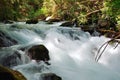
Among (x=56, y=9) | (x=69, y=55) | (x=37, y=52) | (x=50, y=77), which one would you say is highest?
(x=37, y=52)

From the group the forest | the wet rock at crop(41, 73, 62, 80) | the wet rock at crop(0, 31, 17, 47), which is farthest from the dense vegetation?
the wet rock at crop(0, 31, 17, 47)

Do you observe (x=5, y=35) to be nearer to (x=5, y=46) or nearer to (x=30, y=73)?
(x=5, y=46)

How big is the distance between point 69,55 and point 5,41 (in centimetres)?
271

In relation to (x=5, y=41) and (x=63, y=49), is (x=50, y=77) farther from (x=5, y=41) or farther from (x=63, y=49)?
(x=63, y=49)

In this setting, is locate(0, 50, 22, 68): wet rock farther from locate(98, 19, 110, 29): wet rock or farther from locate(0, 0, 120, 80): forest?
locate(98, 19, 110, 29): wet rock

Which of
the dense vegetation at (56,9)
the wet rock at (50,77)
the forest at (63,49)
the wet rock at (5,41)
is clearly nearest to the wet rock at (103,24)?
the forest at (63,49)

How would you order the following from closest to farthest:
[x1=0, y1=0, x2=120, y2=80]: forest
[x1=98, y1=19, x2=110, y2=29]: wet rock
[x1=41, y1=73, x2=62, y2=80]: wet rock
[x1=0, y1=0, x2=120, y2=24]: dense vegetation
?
[x1=41, y1=73, x2=62, y2=80]: wet rock, [x1=0, y1=0, x2=120, y2=80]: forest, [x1=0, y1=0, x2=120, y2=24]: dense vegetation, [x1=98, y1=19, x2=110, y2=29]: wet rock

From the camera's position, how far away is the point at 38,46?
10406mm

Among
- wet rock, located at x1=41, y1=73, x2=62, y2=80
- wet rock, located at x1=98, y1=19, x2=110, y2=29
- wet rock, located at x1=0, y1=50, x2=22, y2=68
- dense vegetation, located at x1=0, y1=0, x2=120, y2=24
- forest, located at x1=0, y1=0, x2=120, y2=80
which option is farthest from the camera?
wet rock, located at x1=98, y1=19, x2=110, y2=29

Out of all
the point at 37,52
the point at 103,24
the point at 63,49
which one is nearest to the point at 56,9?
the point at 103,24

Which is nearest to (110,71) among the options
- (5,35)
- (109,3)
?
(5,35)

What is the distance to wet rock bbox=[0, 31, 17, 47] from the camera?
472 inches

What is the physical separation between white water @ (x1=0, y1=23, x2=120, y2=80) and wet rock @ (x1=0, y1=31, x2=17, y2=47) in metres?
0.37

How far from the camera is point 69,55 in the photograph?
1277 centimetres
